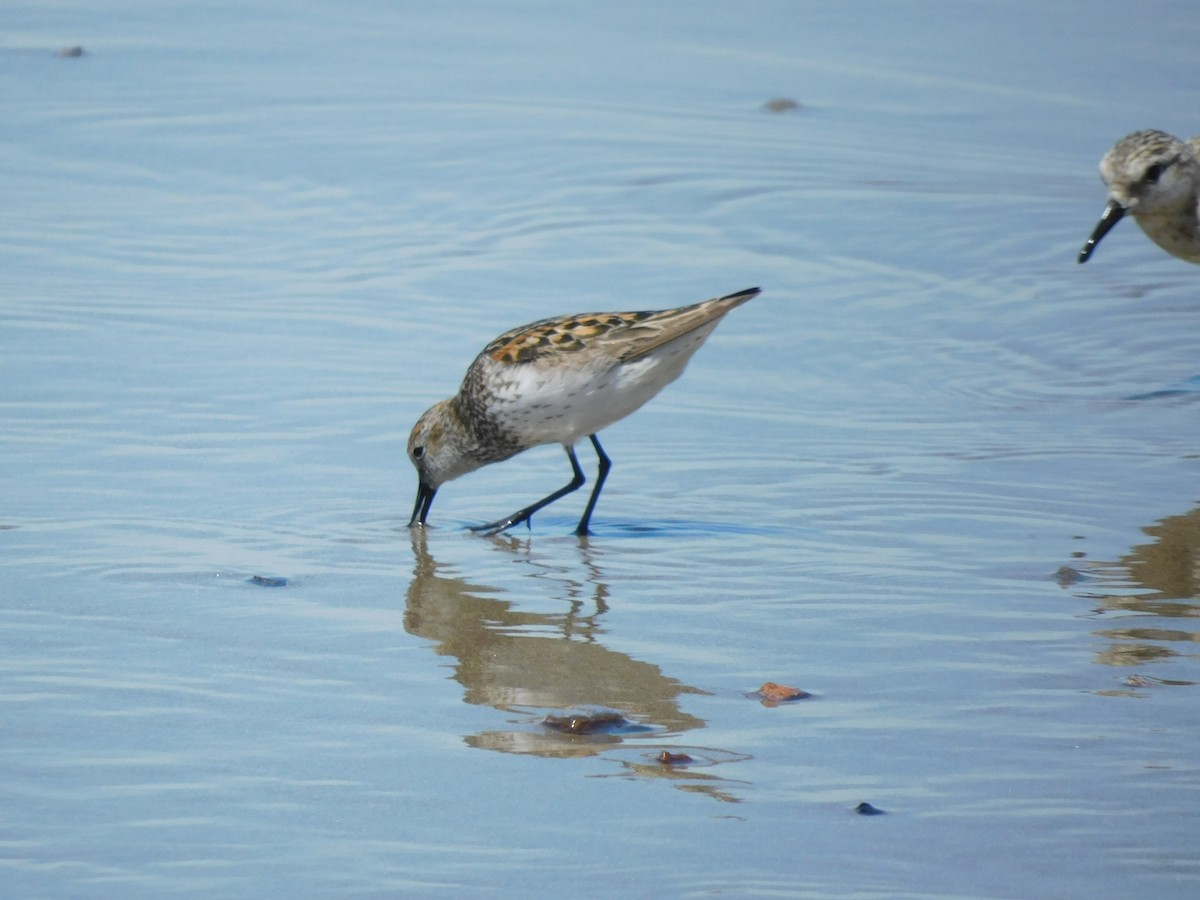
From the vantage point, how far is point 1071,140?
479 inches

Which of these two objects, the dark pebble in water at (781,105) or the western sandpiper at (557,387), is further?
the dark pebble in water at (781,105)

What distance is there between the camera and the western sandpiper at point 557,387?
20.8 ft

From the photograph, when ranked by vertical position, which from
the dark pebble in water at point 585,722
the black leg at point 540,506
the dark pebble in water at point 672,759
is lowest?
the black leg at point 540,506

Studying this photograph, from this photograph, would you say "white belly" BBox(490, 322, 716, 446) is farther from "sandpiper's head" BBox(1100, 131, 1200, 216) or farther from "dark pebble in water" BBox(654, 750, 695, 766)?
"sandpiper's head" BBox(1100, 131, 1200, 216)

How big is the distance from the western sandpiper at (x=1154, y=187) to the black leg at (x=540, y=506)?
2785 mm

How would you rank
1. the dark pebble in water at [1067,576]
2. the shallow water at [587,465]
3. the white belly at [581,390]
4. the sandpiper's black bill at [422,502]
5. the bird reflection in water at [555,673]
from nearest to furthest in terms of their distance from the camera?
1. the shallow water at [587,465]
2. the bird reflection in water at [555,673]
3. the dark pebble in water at [1067,576]
4. the sandpiper's black bill at [422,502]
5. the white belly at [581,390]

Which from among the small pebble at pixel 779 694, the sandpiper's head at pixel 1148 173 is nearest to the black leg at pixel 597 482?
the small pebble at pixel 779 694

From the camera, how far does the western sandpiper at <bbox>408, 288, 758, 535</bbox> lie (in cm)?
635

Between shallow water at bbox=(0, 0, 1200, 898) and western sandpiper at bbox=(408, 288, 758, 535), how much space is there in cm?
21

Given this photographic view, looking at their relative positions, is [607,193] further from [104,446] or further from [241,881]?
[241,881]

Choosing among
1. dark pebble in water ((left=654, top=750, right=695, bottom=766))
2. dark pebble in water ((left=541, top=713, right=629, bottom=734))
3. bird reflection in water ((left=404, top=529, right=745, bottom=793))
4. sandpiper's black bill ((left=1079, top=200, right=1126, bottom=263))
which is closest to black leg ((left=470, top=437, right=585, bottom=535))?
bird reflection in water ((left=404, top=529, right=745, bottom=793))

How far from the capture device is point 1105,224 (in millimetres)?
8344

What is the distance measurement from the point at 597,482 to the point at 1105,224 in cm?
316

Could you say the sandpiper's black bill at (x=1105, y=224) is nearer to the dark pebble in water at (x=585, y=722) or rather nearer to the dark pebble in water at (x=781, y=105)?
the dark pebble in water at (x=781, y=105)
